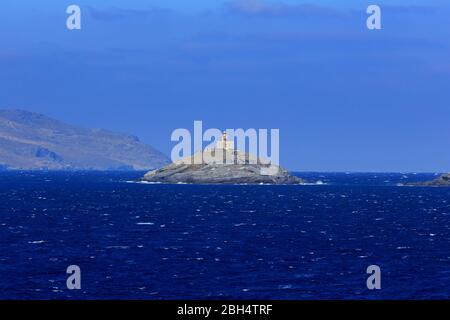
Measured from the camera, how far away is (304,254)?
86062 millimetres

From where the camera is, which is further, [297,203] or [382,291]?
[297,203]

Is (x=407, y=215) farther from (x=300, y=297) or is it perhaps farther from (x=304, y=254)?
(x=300, y=297)

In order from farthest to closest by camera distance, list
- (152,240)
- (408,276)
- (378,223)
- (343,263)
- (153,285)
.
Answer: (378,223) < (152,240) < (343,263) < (408,276) < (153,285)

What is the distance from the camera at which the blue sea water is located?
6169cm

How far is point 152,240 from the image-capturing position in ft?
330

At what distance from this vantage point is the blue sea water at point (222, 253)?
61.7 meters

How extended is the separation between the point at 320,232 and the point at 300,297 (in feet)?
186

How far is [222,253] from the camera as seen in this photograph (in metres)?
86.6

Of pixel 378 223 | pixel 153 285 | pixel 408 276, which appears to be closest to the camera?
pixel 153 285
